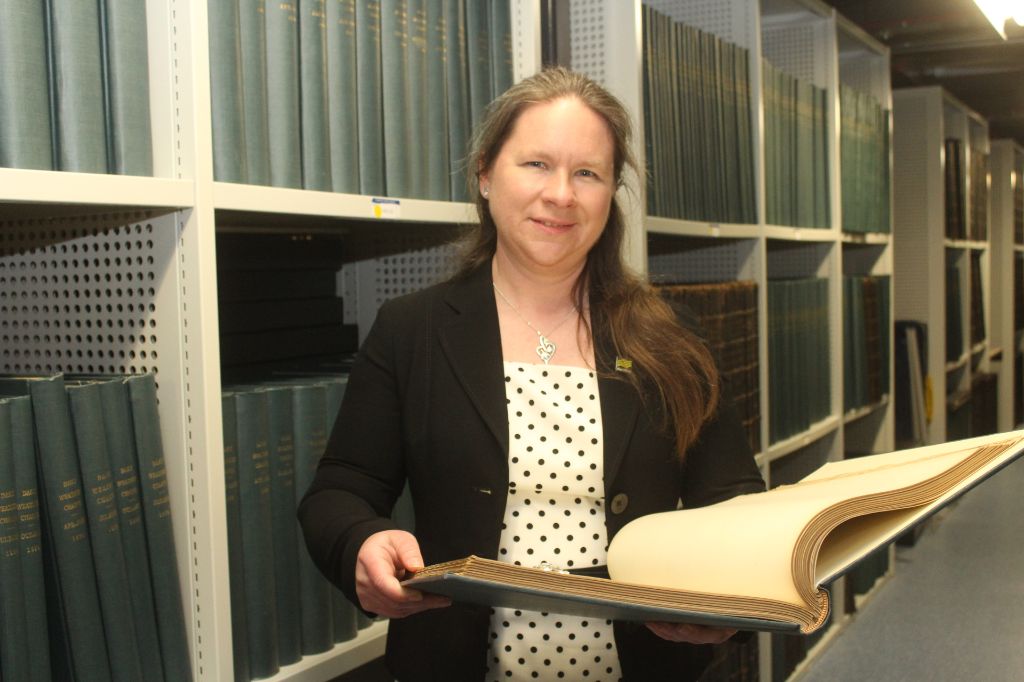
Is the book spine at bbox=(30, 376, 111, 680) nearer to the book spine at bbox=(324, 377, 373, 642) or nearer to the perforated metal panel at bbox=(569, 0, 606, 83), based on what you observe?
the book spine at bbox=(324, 377, 373, 642)

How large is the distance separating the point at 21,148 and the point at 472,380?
0.58 meters

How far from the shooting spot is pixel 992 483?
542 cm

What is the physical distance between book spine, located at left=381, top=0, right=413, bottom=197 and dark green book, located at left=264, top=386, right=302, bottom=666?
363mm

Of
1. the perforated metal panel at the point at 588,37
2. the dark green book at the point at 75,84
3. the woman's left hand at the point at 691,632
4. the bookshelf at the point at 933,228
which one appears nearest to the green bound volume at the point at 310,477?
the dark green book at the point at 75,84

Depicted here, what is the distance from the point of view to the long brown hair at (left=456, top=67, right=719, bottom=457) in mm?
1289

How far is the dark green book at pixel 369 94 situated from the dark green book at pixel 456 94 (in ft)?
0.54

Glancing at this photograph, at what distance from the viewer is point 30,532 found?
97cm

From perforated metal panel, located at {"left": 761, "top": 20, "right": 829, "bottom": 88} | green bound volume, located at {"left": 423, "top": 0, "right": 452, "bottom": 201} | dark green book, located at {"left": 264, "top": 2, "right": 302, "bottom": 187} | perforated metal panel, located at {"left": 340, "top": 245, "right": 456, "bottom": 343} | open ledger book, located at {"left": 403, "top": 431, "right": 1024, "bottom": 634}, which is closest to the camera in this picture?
open ledger book, located at {"left": 403, "top": 431, "right": 1024, "bottom": 634}

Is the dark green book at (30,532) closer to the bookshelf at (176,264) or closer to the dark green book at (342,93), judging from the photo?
the bookshelf at (176,264)

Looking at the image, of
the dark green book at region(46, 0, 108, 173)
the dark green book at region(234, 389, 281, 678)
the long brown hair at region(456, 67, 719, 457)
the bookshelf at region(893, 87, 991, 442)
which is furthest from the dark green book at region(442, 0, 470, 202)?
the bookshelf at region(893, 87, 991, 442)

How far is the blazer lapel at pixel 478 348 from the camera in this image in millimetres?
1231

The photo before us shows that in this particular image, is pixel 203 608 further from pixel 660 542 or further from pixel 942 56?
pixel 942 56

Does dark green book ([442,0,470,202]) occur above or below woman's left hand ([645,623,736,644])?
above

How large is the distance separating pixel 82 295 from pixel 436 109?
617 mm
